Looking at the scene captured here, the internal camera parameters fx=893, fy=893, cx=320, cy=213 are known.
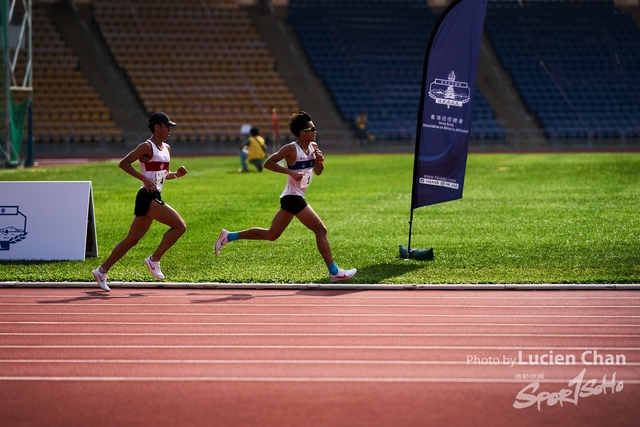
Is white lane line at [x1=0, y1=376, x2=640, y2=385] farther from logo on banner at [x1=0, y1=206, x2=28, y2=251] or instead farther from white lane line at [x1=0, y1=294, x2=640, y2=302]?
logo on banner at [x1=0, y1=206, x2=28, y2=251]

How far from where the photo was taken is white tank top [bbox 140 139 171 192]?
9.45 meters

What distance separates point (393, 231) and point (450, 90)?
370 centimetres

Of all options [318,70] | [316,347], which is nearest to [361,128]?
[318,70]

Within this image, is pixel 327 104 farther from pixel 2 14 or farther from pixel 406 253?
pixel 406 253

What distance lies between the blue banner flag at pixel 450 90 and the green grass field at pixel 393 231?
4.31ft

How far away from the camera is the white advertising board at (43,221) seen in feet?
37.8

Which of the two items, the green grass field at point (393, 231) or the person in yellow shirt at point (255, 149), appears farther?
the person in yellow shirt at point (255, 149)

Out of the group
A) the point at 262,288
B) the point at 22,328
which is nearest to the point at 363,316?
the point at 262,288

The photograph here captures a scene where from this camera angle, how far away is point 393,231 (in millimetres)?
14219

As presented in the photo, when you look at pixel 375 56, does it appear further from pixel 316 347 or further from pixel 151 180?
pixel 316 347

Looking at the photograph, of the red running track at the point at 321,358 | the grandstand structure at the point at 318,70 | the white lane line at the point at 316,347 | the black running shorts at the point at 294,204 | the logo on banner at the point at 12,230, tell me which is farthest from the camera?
the grandstand structure at the point at 318,70

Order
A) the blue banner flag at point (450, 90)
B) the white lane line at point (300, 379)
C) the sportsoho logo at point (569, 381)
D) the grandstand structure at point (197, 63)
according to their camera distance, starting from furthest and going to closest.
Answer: the grandstand structure at point (197, 63), the blue banner flag at point (450, 90), the white lane line at point (300, 379), the sportsoho logo at point (569, 381)

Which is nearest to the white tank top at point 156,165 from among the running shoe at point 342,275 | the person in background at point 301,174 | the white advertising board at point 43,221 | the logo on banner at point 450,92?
the person in background at point 301,174

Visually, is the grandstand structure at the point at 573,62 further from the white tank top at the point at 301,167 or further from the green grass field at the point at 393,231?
the white tank top at the point at 301,167
